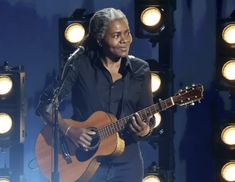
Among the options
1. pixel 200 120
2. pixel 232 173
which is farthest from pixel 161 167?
pixel 200 120

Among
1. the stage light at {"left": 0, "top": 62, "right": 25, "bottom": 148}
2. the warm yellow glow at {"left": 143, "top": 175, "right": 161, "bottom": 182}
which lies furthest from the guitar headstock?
the stage light at {"left": 0, "top": 62, "right": 25, "bottom": 148}

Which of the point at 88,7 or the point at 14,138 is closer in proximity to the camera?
the point at 14,138

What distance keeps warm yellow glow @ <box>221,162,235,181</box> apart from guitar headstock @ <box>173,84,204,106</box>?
37.1 inches

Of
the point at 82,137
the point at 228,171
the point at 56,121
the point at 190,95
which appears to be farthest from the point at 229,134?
the point at 56,121

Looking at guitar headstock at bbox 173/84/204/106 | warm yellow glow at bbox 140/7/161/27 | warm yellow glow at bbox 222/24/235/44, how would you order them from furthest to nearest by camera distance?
warm yellow glow at bbox 140/7/161/27 < warm yellow glow at bbox 222/24/235/44 < guitar headstock at bbox 173/84/204/106

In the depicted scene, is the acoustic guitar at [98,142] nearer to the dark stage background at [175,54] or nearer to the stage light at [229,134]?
the stage light at [229,134]

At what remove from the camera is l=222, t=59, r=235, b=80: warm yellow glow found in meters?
4.38

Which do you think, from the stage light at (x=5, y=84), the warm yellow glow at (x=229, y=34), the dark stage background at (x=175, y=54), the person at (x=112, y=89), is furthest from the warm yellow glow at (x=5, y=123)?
the warm yellow glow at (x=229, y=34)

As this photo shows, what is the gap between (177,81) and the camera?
549 centimetres

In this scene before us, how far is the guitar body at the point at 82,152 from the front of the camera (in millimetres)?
3580

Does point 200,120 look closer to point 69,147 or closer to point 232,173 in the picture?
point 232,173

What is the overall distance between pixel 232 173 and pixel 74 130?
1399 mm

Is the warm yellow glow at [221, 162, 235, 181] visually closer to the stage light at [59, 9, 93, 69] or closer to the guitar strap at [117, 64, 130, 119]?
the guitar strap at [117, 64, 130, 119]

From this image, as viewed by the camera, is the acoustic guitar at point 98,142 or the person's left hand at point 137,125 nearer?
the person's left hand at point 137,125
